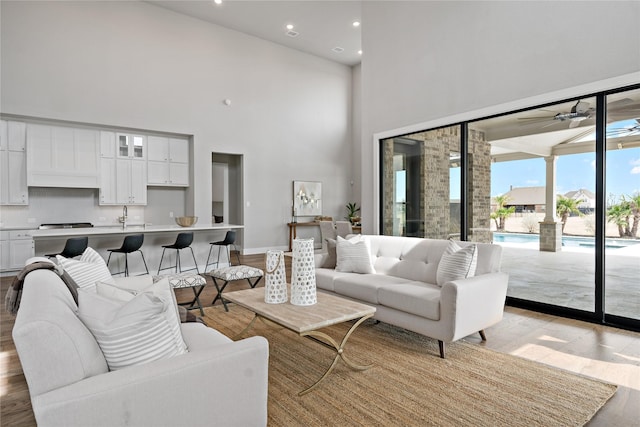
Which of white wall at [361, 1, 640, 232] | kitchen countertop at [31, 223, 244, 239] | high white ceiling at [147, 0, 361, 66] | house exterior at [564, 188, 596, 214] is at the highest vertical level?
high white ceiling at [147, 0, 361, 66]

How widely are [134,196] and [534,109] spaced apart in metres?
6.93

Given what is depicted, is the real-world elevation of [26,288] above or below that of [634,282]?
above

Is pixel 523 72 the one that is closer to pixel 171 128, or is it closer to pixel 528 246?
pixel 528 246

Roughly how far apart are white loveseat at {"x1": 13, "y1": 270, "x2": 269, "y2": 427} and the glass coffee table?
68cm

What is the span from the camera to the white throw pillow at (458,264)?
3139mm

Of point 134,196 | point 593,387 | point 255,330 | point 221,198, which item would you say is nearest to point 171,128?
point 134,196

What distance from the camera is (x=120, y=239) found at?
5520 mm

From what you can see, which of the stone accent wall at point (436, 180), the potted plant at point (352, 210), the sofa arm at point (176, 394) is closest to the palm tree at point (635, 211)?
the stone accent wall at point (436, 180)

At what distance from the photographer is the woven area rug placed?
6.73ft

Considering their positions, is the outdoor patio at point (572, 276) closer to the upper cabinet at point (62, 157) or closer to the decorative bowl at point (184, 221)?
the decorative bowl at point (184, 221)

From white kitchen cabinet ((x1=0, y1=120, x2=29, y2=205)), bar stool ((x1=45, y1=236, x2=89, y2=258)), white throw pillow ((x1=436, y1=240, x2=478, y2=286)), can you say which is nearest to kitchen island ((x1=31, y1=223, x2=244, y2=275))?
bar stool ((x1=45, y1=236, x2=89, y2=258))

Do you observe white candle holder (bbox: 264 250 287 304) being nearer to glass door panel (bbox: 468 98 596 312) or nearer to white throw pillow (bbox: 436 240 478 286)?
white throw pillow (bbox: 436 240 478 286)

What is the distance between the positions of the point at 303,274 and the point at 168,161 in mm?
6196

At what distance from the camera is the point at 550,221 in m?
4.19
